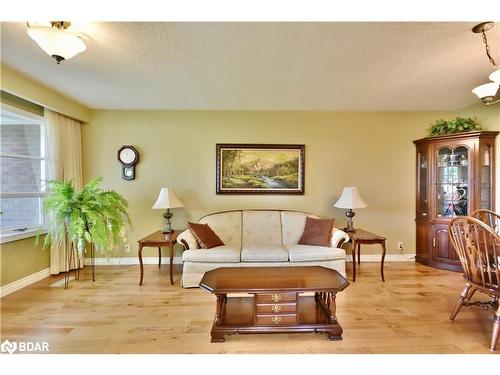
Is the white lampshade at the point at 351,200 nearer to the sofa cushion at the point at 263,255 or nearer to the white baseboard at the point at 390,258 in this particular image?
the white baseboard at the point at 390,258

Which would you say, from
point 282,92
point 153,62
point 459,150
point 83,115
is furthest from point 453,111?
point 83,115

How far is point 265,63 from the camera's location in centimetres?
236

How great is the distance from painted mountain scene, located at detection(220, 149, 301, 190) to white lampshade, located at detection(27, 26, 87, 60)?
2316 millimetres

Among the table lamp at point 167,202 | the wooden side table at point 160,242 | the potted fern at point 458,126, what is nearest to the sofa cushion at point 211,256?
the wooden side table at point 160,242

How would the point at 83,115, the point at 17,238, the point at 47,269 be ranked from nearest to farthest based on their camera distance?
the point at 17,238, the point at 47,269, the point at 83,115

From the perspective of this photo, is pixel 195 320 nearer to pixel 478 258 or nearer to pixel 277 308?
pixel 277 308

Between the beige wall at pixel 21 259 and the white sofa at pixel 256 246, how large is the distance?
192 centimetres

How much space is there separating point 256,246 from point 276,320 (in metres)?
1.41

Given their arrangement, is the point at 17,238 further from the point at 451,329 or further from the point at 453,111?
the point at 453,111

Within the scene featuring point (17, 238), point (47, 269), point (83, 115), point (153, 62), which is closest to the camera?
point (153, 62)

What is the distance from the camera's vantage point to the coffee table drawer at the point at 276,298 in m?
1.95

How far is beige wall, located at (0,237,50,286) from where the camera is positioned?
2766 millimetres

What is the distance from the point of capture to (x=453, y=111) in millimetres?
3887

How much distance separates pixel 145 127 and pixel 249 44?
2512mm
